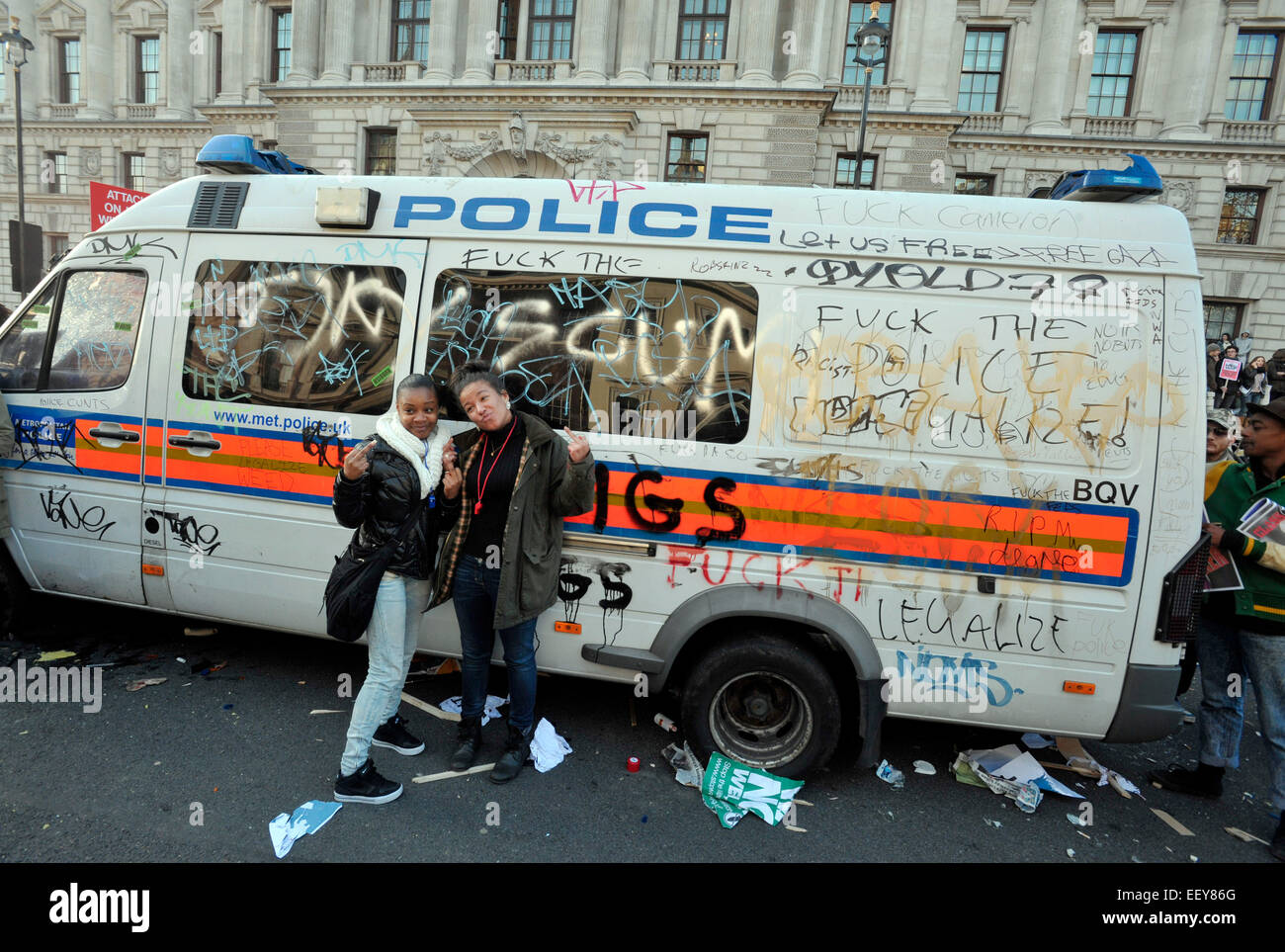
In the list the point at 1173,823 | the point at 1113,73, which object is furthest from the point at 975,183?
the point at 1173,823

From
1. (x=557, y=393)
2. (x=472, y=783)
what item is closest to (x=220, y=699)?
(x=472, y=783)

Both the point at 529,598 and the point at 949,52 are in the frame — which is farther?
the point at 949,52

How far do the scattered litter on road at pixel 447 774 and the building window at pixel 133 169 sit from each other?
123 feet

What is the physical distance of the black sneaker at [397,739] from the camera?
3348mm

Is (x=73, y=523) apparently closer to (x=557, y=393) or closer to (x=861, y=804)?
(x=557, y=393)

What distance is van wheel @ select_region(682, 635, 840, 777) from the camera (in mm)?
3102

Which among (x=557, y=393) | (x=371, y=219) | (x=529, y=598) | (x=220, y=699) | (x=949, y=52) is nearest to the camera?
(x=529, y=598)

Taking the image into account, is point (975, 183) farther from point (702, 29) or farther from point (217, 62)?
point (217, 62)

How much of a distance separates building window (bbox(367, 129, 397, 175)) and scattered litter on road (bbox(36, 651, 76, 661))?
23.3m

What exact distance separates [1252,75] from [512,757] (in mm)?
32169

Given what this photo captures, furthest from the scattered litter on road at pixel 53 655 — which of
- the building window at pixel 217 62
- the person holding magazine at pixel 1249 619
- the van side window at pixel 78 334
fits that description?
the building window at pixel 217 62

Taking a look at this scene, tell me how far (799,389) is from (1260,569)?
237 cm

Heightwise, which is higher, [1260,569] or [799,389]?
[799,389]

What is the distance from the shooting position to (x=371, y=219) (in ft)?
11.2
